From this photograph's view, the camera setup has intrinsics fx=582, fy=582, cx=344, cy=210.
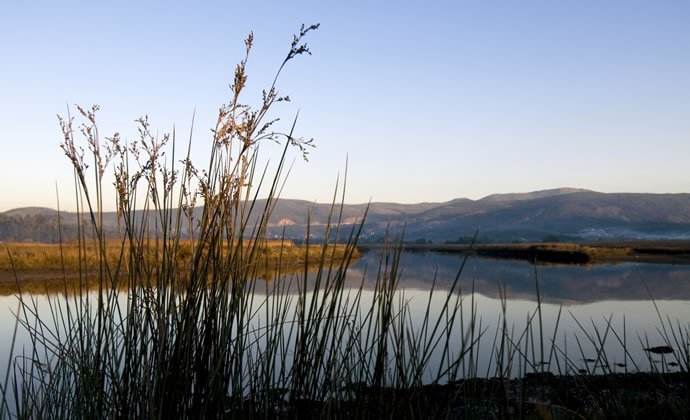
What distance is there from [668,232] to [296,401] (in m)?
203

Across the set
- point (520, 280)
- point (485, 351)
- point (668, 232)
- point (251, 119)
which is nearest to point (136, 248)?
point (251, 119)

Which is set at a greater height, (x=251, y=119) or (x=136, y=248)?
(x=251, y=119)

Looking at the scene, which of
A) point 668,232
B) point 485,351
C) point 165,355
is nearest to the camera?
point 165,355

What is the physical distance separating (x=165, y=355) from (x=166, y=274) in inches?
11.5

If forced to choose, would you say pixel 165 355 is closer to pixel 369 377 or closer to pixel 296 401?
pixel 296 401

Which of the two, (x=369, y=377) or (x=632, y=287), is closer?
(x=369, y=377)

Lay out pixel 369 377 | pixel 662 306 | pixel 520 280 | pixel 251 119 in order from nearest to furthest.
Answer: pixel 251 119 < pixel 369 377 < pixel 662 306 < pixel 520 280

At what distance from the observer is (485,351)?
13.6m

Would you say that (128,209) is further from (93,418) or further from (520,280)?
(520,280)

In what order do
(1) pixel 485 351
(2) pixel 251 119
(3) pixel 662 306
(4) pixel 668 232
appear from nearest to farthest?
(2) pixel 251 119, (1) pixel 485 351, (3) pixel 662 306, (4) pixel 668 232

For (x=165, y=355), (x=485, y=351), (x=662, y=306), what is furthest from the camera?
(x=662, y=306)

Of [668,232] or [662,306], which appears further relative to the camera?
[668,232]

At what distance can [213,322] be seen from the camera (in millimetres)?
2072

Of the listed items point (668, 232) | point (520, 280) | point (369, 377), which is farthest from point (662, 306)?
point (668, 232)
